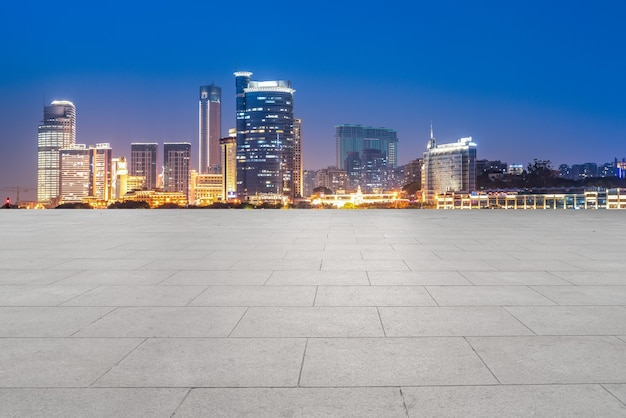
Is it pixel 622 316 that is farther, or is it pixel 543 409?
pixel 622 316

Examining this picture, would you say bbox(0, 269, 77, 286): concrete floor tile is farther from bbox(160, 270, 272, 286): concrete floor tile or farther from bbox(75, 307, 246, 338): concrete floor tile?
bbox(75, 307, 246, 338): concrete floor tile

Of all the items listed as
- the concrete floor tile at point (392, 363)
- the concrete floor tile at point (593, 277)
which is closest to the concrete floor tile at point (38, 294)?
the concrete floor tile at point (392, 363)

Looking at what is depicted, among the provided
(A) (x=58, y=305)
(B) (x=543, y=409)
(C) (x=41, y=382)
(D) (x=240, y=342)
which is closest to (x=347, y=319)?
(D) (x=240, y=342)

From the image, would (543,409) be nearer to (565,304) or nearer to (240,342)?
(240,342)

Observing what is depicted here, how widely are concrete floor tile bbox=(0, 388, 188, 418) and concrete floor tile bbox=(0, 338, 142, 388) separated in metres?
0.18

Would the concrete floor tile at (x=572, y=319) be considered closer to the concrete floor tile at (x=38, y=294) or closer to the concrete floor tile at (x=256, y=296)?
the concrete floor tile at (x=256, y=296)

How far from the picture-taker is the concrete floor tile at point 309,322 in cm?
554

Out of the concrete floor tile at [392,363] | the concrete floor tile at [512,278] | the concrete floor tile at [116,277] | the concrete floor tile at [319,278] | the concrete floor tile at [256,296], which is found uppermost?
the concrete floor tile at [512,278]

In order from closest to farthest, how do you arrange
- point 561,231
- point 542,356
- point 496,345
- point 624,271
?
point 542,356, point 496,345, point 624,271, point 561,231

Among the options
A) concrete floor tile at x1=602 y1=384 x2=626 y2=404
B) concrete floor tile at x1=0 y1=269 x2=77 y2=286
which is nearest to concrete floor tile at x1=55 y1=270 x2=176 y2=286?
concrete floor tile at x1=0 y1=269 x2=77 y2=286

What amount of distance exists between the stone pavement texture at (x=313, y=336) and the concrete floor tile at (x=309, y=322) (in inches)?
1.2

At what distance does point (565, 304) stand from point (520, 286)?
1.21m

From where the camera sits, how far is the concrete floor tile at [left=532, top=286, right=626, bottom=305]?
7.00 metres

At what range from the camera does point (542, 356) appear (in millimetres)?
4785
